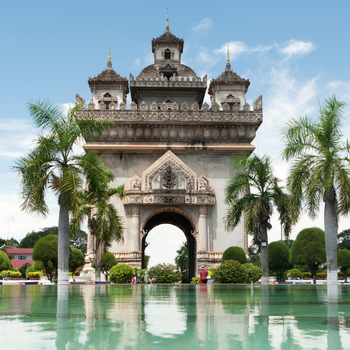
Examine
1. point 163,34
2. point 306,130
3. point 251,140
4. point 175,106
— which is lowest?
point 306,130

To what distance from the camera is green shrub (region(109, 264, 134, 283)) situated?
23828 millimetres

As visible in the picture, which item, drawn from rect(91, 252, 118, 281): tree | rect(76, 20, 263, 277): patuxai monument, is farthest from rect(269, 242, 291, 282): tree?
rect(91, 252, 118, 281): tree

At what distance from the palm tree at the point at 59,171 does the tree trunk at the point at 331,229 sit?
780 cm

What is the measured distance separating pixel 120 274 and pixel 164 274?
2.28 m

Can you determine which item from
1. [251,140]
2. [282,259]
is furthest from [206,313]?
[282,259]

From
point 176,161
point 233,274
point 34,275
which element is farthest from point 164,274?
point 34,275

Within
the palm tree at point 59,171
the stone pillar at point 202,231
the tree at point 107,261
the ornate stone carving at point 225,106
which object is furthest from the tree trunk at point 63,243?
the ornate stone carving at point 225,106

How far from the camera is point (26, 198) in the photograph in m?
14.4

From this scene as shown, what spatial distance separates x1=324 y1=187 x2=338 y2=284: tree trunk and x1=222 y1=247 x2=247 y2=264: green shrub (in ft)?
32.3

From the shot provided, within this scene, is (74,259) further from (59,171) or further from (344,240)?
(344,240)

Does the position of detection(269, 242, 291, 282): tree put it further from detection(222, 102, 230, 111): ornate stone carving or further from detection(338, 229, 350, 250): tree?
detection(338, 229, 350, 250): tree

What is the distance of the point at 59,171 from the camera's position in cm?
1488

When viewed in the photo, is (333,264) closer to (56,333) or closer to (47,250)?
A: (56,333)

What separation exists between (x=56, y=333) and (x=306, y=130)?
13379 mm
